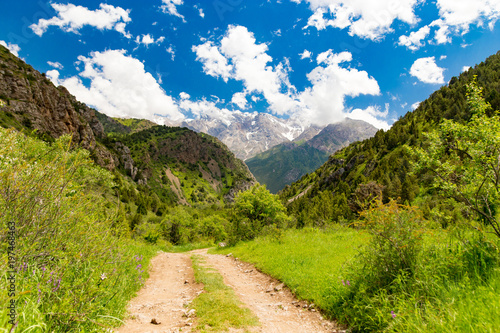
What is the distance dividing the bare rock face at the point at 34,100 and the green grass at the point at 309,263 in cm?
8610

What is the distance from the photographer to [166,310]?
704cm

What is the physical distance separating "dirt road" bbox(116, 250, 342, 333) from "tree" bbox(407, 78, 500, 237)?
19.1 ft

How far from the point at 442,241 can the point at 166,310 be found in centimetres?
867

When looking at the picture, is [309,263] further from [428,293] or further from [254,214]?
[254,214]

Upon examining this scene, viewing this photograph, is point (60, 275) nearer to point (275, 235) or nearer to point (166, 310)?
point (166, 310)

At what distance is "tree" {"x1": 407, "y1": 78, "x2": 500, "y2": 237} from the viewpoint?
640 centimetres

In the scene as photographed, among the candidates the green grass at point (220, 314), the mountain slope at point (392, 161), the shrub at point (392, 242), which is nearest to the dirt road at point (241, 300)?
the green grass at point (220, 314)

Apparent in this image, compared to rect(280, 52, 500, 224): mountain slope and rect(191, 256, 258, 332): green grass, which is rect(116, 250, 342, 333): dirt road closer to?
rect(191, 256, 258, 332): green grass

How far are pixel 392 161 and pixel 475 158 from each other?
230 ft

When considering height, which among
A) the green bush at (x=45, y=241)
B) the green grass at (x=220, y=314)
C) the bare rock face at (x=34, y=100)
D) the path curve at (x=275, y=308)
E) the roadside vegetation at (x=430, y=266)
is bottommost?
the path curve at (x=275, y=308)

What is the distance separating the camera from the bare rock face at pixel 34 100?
3305 inches

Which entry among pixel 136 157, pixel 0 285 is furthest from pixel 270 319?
pixel 136 157

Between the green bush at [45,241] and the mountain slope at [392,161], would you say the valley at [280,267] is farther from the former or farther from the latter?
the mountain slope at [392,161]

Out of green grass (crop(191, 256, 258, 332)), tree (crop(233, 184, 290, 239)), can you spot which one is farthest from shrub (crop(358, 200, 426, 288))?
tree (crop(233, 184, 290, 239))
